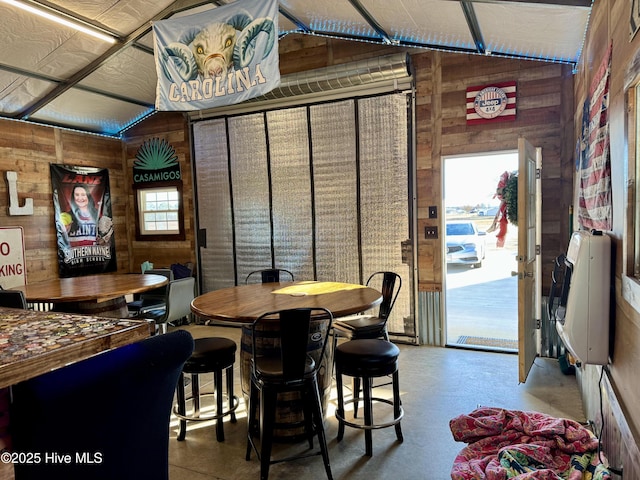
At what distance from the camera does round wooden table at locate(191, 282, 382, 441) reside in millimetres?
2596

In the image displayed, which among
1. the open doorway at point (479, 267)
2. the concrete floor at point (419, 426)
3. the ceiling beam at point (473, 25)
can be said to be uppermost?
the ceiling beam at point (473, 25)

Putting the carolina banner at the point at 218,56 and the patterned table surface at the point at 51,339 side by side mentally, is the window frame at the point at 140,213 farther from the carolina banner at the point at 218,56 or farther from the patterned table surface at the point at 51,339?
the patterned table surface at the point at 51,339

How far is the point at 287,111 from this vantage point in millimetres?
5422

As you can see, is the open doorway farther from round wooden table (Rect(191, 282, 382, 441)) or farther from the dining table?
the dining table

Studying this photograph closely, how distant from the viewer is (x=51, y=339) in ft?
3.82

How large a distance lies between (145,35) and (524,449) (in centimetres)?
501

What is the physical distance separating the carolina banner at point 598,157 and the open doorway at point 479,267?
1.23 metres

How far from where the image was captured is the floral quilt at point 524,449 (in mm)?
1731

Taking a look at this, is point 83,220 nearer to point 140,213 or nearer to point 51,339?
point 140,213

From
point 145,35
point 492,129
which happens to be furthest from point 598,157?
point 145,35

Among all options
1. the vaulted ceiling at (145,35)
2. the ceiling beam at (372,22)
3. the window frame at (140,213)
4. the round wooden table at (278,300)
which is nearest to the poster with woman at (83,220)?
the window frame at (140,213)

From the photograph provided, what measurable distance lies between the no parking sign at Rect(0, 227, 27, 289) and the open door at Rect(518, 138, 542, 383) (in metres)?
5.62

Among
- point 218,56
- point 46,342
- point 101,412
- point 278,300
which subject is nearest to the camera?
point 101,412

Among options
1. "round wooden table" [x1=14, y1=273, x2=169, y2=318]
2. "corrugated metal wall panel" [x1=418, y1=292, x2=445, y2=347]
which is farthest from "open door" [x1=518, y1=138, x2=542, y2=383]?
"round wooden table" [x1=14, y1=273, x2=169, y2=318]
